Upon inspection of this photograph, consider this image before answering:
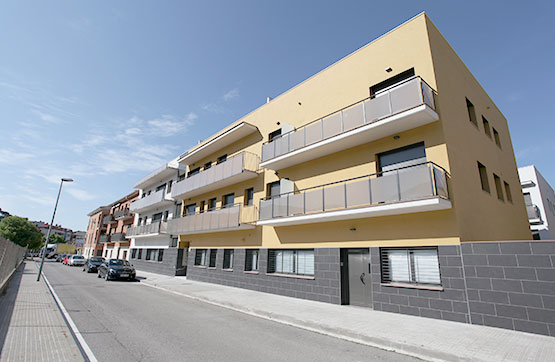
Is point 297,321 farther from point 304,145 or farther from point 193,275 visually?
point 193,275

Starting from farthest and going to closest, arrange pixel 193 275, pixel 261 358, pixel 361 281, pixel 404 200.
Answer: pixel 193 275
pixel 361 281
pixel 404 200
pixel 261 358

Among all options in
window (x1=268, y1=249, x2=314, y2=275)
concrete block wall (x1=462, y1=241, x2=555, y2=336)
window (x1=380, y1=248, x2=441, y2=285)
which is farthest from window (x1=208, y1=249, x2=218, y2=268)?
concrete block wall (x1=462, y1=241, x2=555, y2=336)

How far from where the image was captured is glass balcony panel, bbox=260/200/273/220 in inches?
539

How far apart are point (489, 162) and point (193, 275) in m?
19.5

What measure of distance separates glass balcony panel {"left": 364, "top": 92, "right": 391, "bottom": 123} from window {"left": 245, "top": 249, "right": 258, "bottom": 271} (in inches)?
386

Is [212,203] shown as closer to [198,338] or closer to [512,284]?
[198,338]

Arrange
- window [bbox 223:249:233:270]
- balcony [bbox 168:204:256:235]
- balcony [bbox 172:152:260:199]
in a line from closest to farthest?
balcony [bbox 168:204:256:235], balcony [bbox 172:152:260:199], window [bbox 223:249:233:270]

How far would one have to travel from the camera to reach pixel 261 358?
Result: 514 centimetres

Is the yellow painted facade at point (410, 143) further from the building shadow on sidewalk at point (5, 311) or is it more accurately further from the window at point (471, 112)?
the building shadow on sidewalk at point (5, 311)

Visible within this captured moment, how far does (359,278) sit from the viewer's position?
10.5 m

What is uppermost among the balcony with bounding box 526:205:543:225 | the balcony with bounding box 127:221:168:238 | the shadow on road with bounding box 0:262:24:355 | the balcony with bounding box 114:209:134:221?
the balcony with bounding box 114:209:134:221

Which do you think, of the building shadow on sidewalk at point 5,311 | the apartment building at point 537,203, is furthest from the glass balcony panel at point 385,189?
the apartment building at point 537,203

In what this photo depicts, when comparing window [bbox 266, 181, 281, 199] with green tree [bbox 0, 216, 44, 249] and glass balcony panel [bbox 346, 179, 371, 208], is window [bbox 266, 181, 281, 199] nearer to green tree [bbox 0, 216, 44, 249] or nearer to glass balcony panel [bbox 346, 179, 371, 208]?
glass balcony panel [bbox 346, 179, 371, 208]

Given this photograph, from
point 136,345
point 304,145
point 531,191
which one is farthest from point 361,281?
point 531,191
